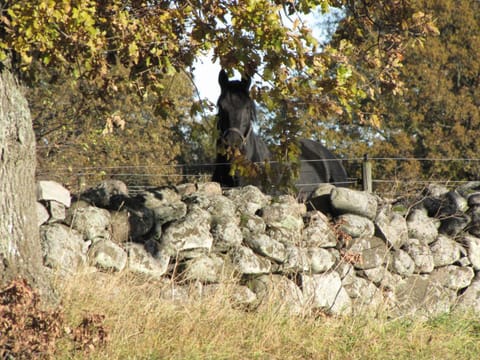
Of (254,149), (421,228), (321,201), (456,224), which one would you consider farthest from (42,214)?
(456,224)

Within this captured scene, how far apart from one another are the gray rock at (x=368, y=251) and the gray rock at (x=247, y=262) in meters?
1.28

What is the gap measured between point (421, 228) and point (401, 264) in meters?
0.70

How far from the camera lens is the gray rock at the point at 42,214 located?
6.07m

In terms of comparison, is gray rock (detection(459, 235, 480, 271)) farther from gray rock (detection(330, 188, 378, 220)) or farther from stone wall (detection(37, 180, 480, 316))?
gray rock (detection(330, 188, 378, 220))

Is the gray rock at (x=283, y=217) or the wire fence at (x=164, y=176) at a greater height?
the wire fence at (x=164, y=176)

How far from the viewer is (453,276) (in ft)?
28.5

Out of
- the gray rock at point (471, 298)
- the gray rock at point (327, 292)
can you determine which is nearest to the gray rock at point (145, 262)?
the gray rock at point (327, 292)

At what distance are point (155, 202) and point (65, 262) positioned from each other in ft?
4.12

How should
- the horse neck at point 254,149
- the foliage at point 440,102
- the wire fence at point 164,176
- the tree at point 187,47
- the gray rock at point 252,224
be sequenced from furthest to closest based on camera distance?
the foliage at point 440,102
the horse neck at point 254,149
the wire fence at point 164,176
the gray rock at point 252,224
the tree at point 187,47

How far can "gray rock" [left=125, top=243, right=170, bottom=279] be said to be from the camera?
6336 mm

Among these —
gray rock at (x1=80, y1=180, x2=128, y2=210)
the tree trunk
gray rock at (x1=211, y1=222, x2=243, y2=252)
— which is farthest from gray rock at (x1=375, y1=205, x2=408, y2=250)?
the tree trunk

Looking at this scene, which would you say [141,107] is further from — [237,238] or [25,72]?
[25,72]

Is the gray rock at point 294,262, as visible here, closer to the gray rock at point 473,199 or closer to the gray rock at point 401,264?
the gray rock at point 401,264

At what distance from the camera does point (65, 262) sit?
5918 mm
